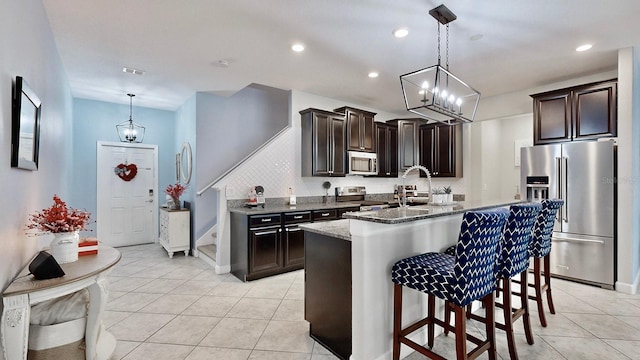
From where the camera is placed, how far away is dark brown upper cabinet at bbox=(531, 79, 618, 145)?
3.66m

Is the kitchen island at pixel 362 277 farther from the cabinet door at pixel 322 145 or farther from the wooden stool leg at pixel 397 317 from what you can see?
the cabinet door at pixel 322 145

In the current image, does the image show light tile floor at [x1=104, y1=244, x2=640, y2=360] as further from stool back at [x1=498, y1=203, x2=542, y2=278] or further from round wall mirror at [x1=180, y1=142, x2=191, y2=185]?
round wall mirror at [x1=180, y1=142, x2=191, y2=185]

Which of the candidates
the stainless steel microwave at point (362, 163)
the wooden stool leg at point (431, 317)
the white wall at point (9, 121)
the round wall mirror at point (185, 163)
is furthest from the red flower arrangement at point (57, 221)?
the stainless steel microwave at point (362, 163)

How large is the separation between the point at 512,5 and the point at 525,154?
235cm

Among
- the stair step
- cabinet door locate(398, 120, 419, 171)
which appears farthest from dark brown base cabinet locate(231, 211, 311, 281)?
cabinet door locate(398, 120, 419, 171)

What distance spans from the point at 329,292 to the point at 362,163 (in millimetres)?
3373

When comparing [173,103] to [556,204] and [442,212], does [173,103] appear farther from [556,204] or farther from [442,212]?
[556,204]

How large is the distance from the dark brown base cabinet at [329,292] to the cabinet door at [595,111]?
3.76m

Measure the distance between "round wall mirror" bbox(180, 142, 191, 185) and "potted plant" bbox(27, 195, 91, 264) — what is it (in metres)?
3.38

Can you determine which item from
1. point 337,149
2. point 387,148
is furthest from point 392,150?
point 337,149

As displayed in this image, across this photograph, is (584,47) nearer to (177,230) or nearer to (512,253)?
(512,253)

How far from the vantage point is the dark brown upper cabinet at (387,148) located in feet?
19.3

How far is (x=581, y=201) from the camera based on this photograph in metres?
3.73

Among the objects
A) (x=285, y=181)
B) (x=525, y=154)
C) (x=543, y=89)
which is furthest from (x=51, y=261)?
(x=543, y=89)
